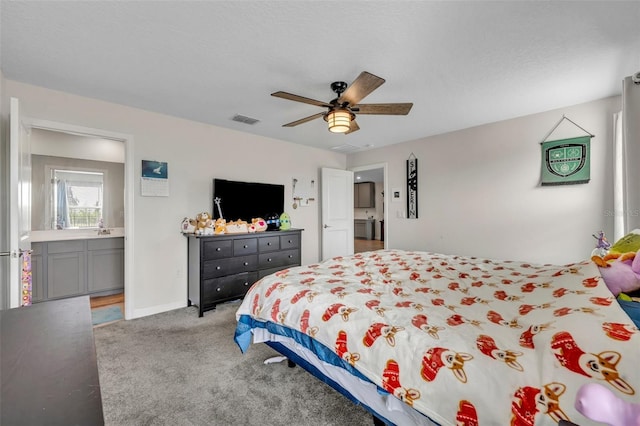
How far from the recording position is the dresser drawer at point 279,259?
3807mm

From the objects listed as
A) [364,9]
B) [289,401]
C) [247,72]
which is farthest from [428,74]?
[289,401]

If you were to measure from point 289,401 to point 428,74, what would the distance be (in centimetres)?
271

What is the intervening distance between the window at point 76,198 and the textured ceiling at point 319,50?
6.61ft

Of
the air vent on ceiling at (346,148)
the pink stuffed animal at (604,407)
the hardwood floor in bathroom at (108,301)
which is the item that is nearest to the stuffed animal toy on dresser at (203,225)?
the hardwood floor in bathroom at (108,301)

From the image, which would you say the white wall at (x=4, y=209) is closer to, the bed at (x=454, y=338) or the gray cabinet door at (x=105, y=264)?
the gray cabinet door at (x=105, y=264)

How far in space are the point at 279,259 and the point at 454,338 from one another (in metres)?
3.12

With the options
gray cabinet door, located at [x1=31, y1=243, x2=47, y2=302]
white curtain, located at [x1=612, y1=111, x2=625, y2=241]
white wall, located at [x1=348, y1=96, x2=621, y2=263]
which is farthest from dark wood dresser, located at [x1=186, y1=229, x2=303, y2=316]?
white curtain, located at [x1=612, y1=111, x2=625, y2=241]

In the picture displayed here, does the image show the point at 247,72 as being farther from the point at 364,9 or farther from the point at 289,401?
the point at 289,401

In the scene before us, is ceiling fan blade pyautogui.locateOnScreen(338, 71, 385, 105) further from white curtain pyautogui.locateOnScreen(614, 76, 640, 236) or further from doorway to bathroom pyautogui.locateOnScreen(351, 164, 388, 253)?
doorway to bathroom pyautogui.locateOnScreen(351, 164, 388, 253)

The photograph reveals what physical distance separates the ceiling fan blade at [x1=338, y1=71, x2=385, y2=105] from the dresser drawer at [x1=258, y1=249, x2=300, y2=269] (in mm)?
2402

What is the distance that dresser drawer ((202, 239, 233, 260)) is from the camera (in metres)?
3.26

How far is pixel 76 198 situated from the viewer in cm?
414

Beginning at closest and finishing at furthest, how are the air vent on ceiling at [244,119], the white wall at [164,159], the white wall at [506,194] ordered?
the white wall at [164,159] < the white wall at [506,194] < the air vent on ceiling at [244,119]

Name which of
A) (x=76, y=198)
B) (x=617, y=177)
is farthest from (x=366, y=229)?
(x=76, y=198)
